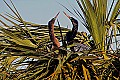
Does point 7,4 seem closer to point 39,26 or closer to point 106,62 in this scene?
point 39,26

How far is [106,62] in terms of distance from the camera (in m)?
2.70

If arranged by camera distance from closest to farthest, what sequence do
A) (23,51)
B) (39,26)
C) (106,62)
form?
(106,62) < (23,51) < (39,26)

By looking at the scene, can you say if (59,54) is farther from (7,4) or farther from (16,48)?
(7,4)

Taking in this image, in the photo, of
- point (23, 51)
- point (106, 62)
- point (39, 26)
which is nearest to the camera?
point (106, 62)

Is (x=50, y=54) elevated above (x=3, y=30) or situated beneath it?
situated beneath

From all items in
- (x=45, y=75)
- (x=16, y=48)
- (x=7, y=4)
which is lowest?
(x=45, y=75)

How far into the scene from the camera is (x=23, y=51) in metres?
2.89

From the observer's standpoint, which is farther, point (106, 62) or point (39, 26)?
point (39, 26)

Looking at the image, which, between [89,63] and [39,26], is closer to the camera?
[89,63]

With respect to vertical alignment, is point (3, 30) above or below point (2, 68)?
above

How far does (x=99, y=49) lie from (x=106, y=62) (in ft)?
0.41

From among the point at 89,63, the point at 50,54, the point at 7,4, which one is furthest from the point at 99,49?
the point at 7,4

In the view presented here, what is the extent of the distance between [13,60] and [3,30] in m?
0.24

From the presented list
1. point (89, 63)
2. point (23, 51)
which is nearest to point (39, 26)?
point (23, 51)
